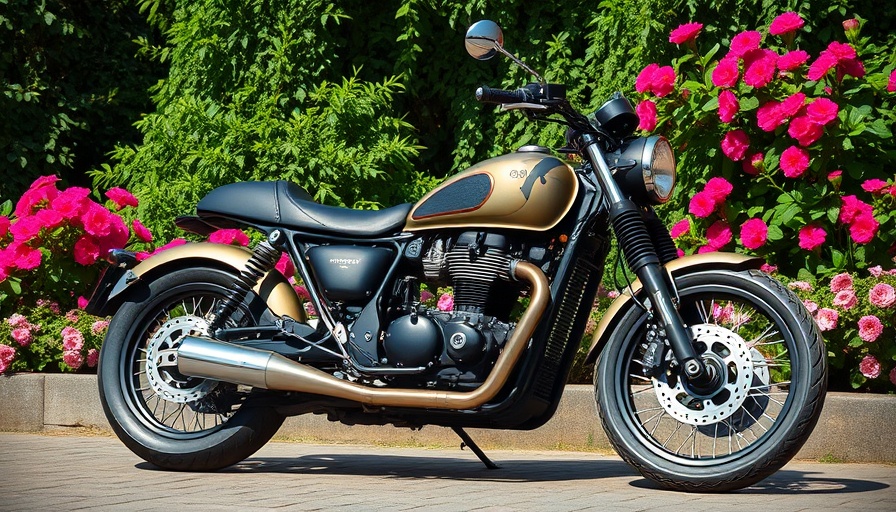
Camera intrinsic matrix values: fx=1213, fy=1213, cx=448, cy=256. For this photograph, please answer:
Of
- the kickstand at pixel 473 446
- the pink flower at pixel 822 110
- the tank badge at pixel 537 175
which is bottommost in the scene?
the kickstand at pixel 473 446

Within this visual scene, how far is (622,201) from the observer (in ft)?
15.3

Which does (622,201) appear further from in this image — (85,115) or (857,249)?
(85,115)

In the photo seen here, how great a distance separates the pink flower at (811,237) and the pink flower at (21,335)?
14.6ft

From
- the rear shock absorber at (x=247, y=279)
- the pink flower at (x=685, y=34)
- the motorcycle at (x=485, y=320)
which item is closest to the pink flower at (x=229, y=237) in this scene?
the motorcycle at (x=485, y=320)

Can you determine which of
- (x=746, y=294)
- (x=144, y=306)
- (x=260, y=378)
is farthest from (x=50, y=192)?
(x=746, y=294)

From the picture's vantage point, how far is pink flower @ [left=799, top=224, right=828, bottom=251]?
6453 millimetres

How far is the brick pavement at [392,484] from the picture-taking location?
421cm

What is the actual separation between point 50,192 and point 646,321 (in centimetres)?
432

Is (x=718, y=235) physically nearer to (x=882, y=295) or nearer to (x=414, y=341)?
(x=882, y=295)

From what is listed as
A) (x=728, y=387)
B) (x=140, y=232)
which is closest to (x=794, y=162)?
(x=728, y=387)

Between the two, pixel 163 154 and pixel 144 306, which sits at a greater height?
pixel 163 154

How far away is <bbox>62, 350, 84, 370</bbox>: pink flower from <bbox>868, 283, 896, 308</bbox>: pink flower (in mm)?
4371

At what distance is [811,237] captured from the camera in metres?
6.48

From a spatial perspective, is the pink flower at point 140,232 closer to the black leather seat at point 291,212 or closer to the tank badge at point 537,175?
the black leather seat at point 291,212
